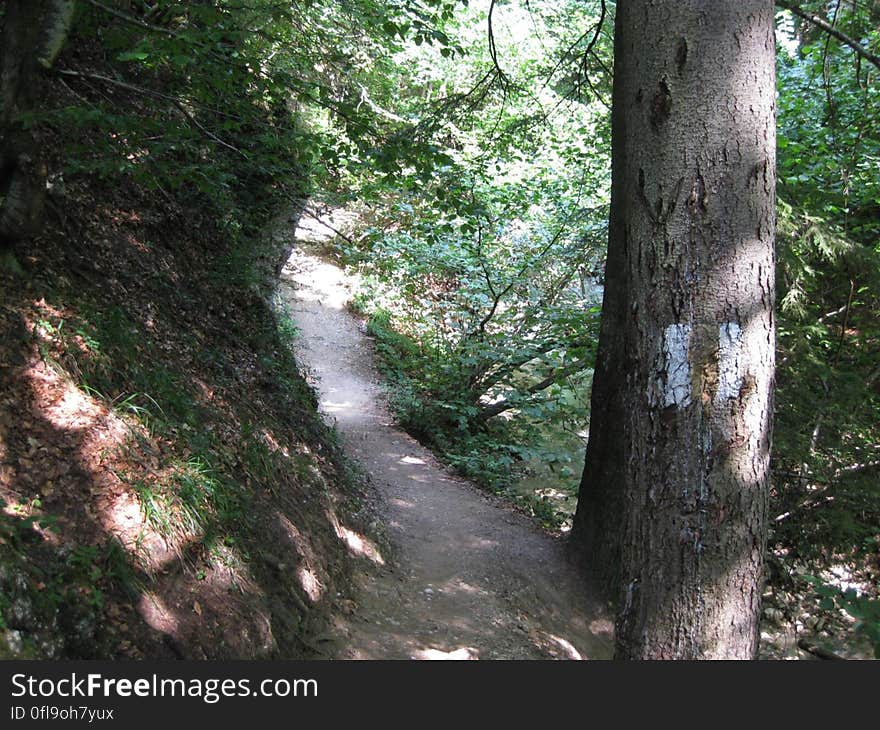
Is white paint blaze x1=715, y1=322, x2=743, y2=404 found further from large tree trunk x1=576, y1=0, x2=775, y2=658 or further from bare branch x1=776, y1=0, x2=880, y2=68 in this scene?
bare branch x1=776, y1=0, x2=880, y2=68

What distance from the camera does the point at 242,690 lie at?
2799 millimetres

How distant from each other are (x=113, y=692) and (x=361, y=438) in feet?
28.2

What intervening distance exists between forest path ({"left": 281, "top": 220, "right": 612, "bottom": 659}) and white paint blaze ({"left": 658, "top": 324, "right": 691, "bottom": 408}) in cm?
358

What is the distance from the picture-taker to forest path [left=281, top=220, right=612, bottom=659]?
5582 millimetres

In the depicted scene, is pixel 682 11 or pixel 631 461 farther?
pixel 631 461

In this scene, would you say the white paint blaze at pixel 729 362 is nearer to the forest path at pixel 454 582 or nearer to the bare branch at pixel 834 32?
the bare branch at pixel 834 32

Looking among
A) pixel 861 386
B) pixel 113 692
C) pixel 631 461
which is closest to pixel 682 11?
pixel 631 461

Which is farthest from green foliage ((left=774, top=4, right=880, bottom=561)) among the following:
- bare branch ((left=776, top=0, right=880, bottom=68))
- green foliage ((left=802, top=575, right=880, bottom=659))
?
green foliage ((left=802, top=575, right=880, bottom=659))

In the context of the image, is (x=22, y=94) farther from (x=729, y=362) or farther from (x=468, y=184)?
(x=468, y=184)

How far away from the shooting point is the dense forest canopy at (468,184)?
15.0 feet

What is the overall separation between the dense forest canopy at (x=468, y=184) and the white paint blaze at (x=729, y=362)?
1.43m

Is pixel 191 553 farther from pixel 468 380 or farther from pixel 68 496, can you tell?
pixel 468 380

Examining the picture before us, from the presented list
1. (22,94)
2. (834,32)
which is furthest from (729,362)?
(22,94)

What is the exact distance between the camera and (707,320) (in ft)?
7.18
